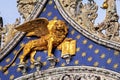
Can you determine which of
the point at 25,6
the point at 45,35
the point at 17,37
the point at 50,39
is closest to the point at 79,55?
the point at 50,39

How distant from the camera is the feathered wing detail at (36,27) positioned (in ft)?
49.4

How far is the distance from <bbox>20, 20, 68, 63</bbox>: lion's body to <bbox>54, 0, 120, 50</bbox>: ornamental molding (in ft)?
0.75

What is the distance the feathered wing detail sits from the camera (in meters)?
15.1

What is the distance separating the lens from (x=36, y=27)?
599 inches

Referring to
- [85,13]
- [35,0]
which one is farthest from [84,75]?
[35,0]

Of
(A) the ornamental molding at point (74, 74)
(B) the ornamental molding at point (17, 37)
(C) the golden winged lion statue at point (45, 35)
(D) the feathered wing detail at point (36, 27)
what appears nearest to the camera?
(A) the ornamental molding at point (74, 74)

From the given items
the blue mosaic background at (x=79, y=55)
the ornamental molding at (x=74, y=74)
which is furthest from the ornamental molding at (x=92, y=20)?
the ornamental molding at (x=74, y=74)

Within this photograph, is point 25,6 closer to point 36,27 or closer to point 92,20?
point 36,27

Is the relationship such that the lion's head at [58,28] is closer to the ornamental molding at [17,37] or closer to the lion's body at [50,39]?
the lion's body at [50,39]

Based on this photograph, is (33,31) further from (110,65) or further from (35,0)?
(110,65)

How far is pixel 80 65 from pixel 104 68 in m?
0.54

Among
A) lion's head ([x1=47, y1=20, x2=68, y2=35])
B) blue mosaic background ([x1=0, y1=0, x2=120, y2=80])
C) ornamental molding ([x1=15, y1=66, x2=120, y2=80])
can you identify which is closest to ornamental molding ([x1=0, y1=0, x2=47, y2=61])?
blue mosaic background ([x1=0, y1=0, x2=120, y2=80])

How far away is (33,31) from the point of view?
15.2 metres

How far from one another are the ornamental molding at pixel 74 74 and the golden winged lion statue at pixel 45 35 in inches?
12.9
